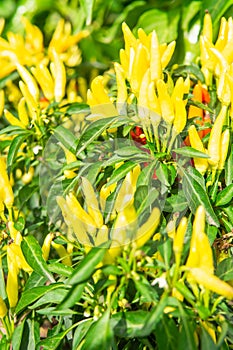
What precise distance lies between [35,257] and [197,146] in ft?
1.12

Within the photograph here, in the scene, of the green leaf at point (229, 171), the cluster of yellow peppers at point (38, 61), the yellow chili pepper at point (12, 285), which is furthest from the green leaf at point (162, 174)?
the cluster of yellow peppers at point (38, 61)

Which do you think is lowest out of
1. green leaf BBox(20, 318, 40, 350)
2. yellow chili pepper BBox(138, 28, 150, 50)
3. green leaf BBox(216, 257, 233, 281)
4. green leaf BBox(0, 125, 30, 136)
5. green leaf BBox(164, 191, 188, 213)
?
green leaf BBox(20, 318, 40, 350)

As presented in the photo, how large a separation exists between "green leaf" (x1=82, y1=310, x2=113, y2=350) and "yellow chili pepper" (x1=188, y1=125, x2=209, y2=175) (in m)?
0.34

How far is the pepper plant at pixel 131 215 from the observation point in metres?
0.83

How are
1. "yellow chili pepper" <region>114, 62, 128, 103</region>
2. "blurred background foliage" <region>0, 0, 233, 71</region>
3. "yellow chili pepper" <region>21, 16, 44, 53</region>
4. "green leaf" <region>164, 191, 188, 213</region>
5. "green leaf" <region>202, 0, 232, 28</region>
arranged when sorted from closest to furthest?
"green leaf" <region>164, 191, 188, 213</region>
"yellow chili pepper" <region>114, 62, 128, 103</region>
"green leaf" <region>202, 0, 232, 28</region>
"blurred background foliage" <region>0, 0, 233, 71</region>
"yellow chili pepper" <region>21, 16, 44, 53</region>

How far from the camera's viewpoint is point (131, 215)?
0.87 meters

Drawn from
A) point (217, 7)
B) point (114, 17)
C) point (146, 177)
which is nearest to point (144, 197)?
point (146, 177)

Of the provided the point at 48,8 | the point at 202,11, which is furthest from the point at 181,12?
the point at 48,8

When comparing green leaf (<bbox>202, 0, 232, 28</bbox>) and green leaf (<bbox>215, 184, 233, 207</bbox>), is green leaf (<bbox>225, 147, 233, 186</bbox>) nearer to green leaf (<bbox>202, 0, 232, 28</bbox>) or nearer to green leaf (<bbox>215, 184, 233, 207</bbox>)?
green leaf (<bbox>215, 184, 233, 207</bbox>)

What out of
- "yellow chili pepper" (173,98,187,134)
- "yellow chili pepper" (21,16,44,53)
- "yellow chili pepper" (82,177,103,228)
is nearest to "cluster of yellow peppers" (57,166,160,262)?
"yellow chili pepper" (82,177,103,228)

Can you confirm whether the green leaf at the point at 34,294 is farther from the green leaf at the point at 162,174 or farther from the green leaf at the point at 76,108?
the green leaf at the point at 76,108

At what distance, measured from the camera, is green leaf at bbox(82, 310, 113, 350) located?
801mm

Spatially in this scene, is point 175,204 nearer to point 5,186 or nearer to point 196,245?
point 196,245

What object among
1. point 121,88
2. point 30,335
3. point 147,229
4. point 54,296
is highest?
point 121,88
